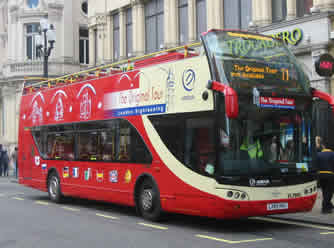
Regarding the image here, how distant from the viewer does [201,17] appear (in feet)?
81.3

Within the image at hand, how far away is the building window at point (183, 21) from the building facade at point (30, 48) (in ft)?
57.2

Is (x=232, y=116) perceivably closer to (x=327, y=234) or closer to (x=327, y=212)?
(x=327, y=234)

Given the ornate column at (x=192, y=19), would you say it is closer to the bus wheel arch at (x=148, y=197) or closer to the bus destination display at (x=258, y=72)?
the bus wheel arch at (x=148, y=197)

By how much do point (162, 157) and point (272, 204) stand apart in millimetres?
2648

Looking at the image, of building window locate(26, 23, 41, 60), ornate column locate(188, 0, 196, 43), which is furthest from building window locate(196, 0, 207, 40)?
building window locate(26, 23, 41, 60)

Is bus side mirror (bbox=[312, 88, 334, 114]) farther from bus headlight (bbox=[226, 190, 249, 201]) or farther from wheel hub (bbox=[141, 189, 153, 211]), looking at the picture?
wheel hub (bbox=[141, 189, 153, 211])

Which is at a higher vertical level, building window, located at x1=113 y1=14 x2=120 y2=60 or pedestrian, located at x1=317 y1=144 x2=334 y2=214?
building window, located at x1=113 y1=14 x2=120 y2=60

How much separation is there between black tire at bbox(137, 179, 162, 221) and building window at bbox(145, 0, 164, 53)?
49.5 ft

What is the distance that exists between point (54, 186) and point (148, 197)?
5779 millimetres

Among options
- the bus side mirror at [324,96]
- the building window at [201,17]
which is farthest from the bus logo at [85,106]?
the building window at [201,17]

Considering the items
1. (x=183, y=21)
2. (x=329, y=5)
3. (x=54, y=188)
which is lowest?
(x=54, y=188)

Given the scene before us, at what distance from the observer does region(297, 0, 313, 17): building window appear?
1955cm

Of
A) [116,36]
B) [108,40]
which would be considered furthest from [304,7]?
[108,40]

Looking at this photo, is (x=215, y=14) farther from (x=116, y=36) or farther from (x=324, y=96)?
(x=324, y=96)
